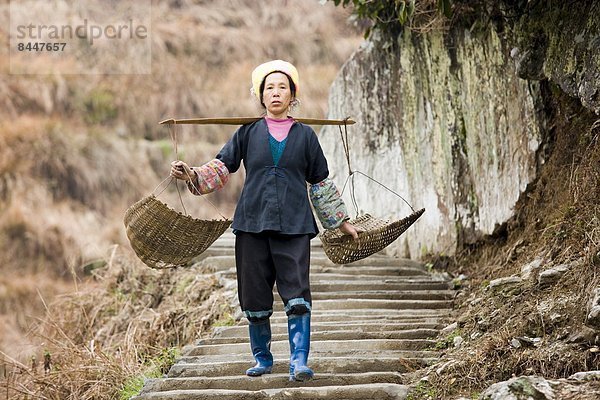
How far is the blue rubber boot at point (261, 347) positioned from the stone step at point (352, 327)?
80 centimetres

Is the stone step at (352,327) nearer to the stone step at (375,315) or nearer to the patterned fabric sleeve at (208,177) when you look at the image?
the stone step at (375,315)

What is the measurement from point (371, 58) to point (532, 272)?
320 centimetres

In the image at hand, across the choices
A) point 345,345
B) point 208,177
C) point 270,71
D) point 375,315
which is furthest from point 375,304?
point 270,71

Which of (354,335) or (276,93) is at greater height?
(276,93)

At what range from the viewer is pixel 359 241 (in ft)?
17.0

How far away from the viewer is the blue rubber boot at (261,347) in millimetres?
4992

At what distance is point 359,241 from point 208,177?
885mm

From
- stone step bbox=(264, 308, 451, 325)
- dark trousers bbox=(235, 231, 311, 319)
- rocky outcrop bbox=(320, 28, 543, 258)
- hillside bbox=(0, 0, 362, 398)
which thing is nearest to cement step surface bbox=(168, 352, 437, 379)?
dark trousers bbox=(235, 231, 311, 319)

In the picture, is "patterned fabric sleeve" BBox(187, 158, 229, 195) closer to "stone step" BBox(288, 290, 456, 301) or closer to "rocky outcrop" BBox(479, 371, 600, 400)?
"rocky outcrop" BBox(479, 371, 600, 400)

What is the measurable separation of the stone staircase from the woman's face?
1.34 meters

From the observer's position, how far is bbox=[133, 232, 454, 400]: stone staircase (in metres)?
4.81

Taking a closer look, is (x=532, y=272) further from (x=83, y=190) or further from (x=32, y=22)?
(x=32, y=22)

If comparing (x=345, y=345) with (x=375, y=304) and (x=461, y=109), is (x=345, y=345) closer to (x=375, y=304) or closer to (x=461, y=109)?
(x=375, y=304)

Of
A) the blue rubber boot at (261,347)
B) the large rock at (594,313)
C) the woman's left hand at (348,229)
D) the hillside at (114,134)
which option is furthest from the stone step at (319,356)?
the hillside at (114,134)
